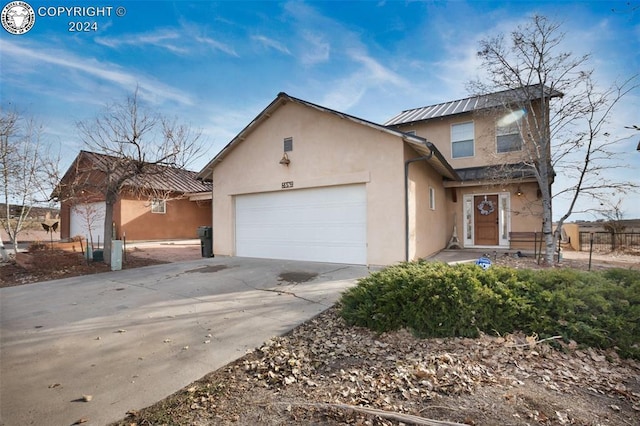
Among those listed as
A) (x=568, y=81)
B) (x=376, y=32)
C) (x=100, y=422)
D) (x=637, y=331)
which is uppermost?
(x=376, y=32)

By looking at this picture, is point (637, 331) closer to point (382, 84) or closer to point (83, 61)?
point (382, 84)

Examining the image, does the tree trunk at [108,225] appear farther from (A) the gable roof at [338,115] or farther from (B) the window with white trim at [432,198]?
(B) the window with white trim at [432,198]

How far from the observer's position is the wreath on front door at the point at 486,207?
12.2m

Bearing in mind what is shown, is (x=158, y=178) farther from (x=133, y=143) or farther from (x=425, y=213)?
(x=425, y=213)

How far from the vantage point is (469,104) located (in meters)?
12.9

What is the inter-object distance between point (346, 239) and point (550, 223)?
588cm

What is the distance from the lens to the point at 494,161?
11.6m

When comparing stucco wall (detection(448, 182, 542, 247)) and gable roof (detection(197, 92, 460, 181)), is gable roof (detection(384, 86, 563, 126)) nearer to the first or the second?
gable roof (detection(197, 92, 460, 181))

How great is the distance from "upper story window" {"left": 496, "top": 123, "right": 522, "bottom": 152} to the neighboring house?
1432 cm

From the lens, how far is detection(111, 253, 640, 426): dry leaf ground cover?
7.09 ft

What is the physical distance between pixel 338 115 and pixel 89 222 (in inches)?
638

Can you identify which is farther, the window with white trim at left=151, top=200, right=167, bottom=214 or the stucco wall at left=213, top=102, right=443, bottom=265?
the window with white trim at left=151, top=200, right=167, bottom=214

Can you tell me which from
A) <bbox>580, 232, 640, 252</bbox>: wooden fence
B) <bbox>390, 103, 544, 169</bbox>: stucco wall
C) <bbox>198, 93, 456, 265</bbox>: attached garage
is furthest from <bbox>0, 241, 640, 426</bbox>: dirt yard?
<bbox>580, 232, 640, 252</bbox>: wooden fence

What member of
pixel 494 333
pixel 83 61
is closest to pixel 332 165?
pixel 494 333
